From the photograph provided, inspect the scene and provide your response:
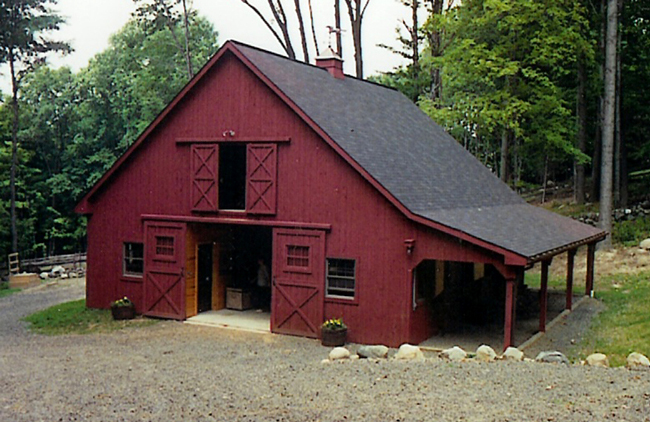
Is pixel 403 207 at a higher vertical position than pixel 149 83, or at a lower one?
lower

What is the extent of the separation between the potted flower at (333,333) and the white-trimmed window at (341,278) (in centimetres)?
76

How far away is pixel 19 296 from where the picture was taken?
79.5ft

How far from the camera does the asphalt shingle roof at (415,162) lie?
1505 cm

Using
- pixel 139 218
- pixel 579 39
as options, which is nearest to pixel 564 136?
pixel 579 39

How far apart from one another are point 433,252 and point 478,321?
3848mm

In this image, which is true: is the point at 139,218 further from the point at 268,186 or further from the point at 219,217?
the point at 268,186

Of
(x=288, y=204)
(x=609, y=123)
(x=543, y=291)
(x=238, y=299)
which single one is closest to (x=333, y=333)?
(x=288, y=204)

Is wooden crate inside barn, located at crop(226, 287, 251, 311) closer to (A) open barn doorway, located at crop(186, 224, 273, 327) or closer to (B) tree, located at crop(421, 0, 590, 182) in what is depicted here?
(A) open barn doorway, located at crop(186, 224, 273, 327)

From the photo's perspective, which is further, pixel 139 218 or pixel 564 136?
pixel 564 136

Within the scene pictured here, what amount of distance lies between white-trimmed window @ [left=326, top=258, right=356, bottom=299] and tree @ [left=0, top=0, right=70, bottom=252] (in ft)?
70.2

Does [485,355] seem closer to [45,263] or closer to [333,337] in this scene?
[333,337]

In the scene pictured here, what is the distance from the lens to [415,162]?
17797 millimetres

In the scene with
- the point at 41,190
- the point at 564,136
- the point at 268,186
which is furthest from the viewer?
the point at 41,190

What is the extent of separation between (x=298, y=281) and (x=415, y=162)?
15.2 ft
